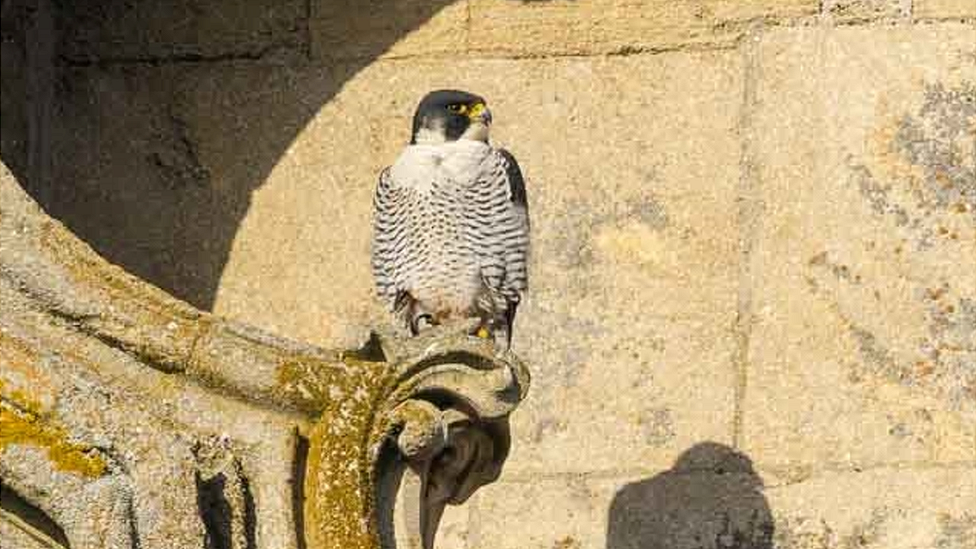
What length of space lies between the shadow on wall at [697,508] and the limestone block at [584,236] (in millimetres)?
39

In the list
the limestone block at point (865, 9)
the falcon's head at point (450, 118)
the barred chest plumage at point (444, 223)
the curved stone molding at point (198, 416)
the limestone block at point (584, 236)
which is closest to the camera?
the curved stone molding at point (198, 416)

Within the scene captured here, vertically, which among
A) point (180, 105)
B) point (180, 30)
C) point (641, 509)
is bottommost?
point (641, 509)

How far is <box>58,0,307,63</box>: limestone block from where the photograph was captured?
823 cm

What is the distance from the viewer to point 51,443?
6.48 metres

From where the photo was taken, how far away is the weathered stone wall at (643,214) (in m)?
7.95

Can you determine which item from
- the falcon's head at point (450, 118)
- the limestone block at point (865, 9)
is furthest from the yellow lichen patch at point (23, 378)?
the limestone block at point (865, 9)

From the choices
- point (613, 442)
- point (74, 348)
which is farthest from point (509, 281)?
point (74, 348)

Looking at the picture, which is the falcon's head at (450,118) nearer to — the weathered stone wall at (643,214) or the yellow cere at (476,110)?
the yellow cere at (476,110)

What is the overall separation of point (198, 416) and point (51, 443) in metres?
0.22

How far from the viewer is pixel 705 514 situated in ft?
26.0

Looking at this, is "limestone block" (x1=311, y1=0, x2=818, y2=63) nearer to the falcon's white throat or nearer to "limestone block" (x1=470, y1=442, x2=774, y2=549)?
the falcon's white throat

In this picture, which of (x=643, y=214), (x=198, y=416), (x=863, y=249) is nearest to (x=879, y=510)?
(x=863, y=249)

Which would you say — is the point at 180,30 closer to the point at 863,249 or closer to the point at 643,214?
the point at 643,214

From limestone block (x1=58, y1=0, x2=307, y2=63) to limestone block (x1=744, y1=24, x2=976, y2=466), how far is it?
793 mm
